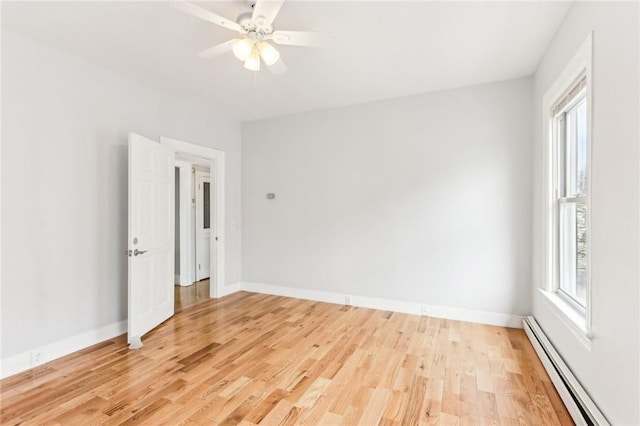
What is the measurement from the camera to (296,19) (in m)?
2.29

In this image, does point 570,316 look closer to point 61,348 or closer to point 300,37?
point 300,37

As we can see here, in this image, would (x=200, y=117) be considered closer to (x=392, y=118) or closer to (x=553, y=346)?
(x=392, y=118)

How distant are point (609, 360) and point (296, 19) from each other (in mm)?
2829

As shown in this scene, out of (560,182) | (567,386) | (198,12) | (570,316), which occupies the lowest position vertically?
(567,386)

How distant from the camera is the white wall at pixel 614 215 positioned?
1422 millimetres

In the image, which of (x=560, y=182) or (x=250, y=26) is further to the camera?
(x=560, y=182)

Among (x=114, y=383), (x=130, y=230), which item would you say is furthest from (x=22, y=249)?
(x=114, y=383)

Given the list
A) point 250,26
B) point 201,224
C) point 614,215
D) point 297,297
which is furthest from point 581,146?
point 201,224

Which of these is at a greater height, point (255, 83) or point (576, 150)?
point (255, 83)

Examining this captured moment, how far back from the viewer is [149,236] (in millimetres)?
3320

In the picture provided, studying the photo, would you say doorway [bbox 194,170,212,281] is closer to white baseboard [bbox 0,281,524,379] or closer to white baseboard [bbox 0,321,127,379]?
white baseboard [bbox 0,281,524,379]

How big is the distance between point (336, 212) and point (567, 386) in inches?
116

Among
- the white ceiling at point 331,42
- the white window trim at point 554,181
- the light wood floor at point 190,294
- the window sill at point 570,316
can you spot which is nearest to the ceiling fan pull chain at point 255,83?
the white ceiling at point 331,42

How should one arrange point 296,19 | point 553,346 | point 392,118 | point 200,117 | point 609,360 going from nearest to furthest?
1. point 609,360
2. point 296,19
3. point 553,346
4. point 392,118
5. point 200,117
